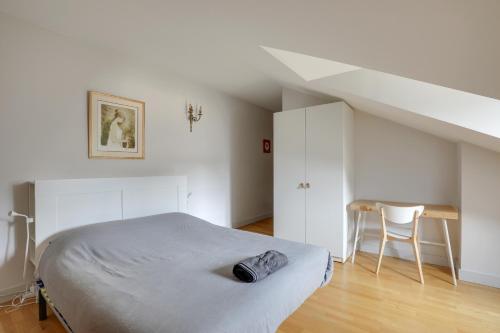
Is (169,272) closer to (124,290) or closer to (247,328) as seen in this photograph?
A: (124,290)

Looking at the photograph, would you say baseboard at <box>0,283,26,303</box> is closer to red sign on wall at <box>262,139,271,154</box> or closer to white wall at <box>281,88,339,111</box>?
white wall at <box>281,88,339,111</box>

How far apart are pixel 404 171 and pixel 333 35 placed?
269cm

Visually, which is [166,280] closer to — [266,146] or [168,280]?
[168,280]

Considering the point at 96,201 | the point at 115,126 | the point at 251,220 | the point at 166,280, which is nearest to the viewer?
the point at 166,280

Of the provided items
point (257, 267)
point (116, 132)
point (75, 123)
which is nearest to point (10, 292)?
point (75, 123)

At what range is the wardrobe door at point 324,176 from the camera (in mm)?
2945

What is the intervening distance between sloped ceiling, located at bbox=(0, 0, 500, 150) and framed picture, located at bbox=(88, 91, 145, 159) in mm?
584

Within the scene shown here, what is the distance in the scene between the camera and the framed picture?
2482 mm

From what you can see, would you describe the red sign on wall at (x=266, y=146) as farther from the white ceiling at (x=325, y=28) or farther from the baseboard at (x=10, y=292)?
the baseboard at (x=10, y=292)

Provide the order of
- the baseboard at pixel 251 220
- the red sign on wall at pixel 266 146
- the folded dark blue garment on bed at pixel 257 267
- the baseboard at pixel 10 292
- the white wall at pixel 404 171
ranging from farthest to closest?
1. the red sign on wall at pixel 266 146
2. the baseboard at pixel 251 220
3. the white wall at pixel 404 171
4. the baseboard at pixel 10 292
5. the folded dark blue garment on bed at pixel 257 267

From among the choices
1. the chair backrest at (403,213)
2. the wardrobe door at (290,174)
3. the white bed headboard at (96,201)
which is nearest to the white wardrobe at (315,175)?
the wardrobe door at (290,174)

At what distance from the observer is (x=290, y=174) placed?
3.32 metres

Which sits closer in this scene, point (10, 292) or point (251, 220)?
point (10, 292)

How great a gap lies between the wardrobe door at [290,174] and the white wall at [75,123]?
43.0 inches
